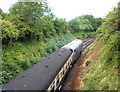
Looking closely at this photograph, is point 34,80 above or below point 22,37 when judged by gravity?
below

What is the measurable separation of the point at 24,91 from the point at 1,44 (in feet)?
29.8

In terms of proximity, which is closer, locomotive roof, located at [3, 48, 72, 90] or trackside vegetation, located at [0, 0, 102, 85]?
locomotive roof, located at [3, 48, 72, 90]

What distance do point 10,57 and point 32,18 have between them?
31.6 ft

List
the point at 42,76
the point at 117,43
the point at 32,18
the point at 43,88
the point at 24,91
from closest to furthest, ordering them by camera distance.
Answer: the point at 24,91
the point at 43,88
the point at 42,76
the point at 117,43
the point at 32,18

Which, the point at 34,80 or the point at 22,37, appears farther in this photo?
the point at 22,37

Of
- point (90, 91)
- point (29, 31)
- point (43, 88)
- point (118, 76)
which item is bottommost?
point (90, 91)

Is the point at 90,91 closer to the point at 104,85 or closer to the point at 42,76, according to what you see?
the point at 104,85

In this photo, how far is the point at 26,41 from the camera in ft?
61.5

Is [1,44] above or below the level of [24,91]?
above

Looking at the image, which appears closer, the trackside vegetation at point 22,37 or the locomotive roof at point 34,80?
the locomotive roof at point 34,80

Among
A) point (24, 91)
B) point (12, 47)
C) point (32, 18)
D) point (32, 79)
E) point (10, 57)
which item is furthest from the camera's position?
point (32, 18)

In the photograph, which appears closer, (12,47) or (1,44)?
(1,44)

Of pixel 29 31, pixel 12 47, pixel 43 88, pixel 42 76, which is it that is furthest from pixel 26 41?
pixel 43 88

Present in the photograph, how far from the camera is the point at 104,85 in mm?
9742
